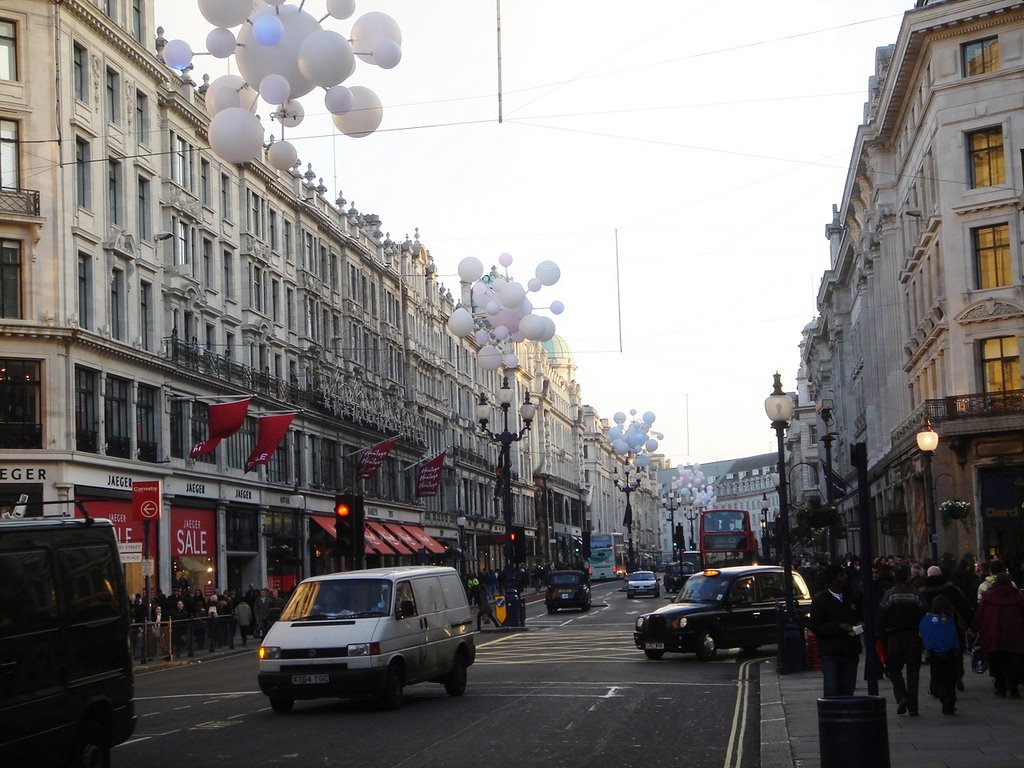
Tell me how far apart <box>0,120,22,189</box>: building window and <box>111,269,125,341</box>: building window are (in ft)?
16.2

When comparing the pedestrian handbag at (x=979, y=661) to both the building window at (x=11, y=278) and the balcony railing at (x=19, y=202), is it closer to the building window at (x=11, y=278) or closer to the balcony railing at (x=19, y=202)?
the building window at (x=11, y=278)

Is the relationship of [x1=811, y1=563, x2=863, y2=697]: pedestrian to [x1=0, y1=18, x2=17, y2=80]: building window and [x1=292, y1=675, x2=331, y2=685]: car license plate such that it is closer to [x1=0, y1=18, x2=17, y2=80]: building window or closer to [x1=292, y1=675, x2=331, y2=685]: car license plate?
[x1=292, y1=675, x2=331, y2=685]: car license plate

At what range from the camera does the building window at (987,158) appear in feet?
145

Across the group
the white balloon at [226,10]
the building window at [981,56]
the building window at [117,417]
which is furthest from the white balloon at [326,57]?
the building window at [981,56]

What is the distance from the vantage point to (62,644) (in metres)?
11.8

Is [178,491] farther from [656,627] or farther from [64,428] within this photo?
[656,627]

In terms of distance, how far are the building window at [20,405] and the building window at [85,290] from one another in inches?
99.6

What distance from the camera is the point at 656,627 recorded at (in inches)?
1092

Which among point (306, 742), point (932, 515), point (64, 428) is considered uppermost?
point (64, 428)

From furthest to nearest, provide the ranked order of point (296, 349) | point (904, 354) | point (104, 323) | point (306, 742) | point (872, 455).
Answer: point (872, 455) < point (296, 349) < point (904, 354) < point (104, 323) < point (306, 742)

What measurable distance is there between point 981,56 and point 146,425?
2903cm

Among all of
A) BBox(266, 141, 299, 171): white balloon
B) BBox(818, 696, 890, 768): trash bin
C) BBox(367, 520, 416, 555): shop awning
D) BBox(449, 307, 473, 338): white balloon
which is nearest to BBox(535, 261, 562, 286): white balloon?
BBox(449, 307, 473, 338): white balloon

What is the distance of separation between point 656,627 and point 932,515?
10.5 meters

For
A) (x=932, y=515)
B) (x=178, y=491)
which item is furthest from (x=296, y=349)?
(x=932, y=515)
